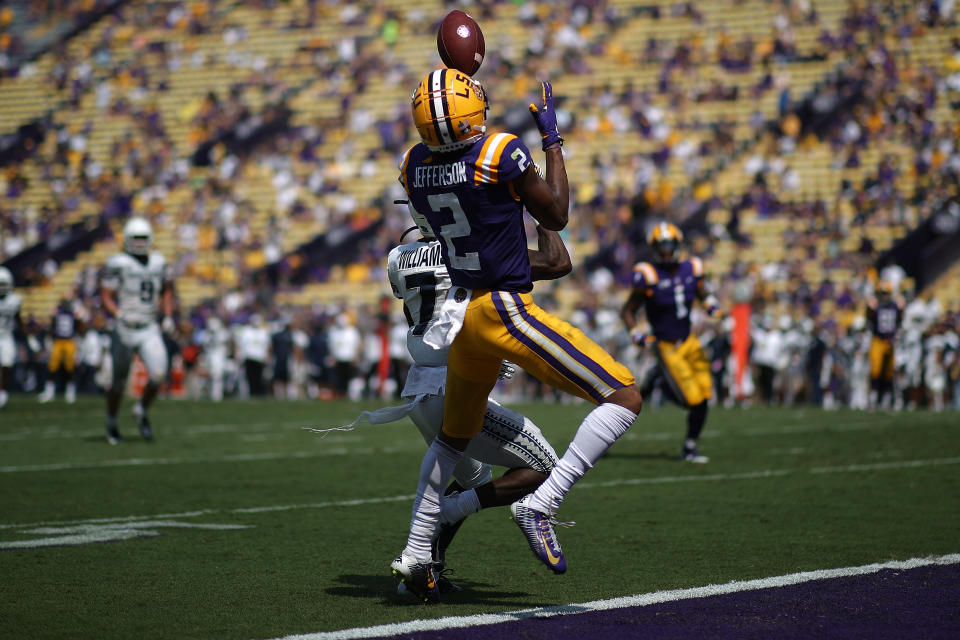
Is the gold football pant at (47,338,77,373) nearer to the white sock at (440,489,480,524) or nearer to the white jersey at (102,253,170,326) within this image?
the white jersey at (102,253,170,326)

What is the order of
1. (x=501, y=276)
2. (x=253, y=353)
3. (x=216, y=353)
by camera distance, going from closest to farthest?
(x=501, y=276), (x=253, y=353), (x=216, y=353)

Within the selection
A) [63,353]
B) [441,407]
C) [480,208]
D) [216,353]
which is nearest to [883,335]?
[216,353]

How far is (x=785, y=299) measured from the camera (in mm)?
21797

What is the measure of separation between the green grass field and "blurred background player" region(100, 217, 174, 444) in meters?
0.76

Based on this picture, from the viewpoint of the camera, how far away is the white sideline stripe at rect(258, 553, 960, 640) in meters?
4.36

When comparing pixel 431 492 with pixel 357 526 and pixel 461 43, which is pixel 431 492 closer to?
pixel 461 43

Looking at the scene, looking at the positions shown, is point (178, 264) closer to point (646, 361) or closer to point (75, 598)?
point (646, 361)

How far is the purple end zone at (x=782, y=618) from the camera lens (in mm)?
4230

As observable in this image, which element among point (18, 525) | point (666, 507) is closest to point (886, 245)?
point (666, 507)

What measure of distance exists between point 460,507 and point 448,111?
1573 millimetres

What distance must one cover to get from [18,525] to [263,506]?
1.49 meters

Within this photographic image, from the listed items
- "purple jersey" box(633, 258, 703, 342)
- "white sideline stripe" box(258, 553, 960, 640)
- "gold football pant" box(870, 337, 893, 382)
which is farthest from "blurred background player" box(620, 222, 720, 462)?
"gold football pant" box(870, 337, 893, 382)

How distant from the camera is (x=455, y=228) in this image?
4781 mm

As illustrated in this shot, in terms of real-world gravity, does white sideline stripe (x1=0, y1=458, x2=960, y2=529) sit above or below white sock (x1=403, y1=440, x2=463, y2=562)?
below
